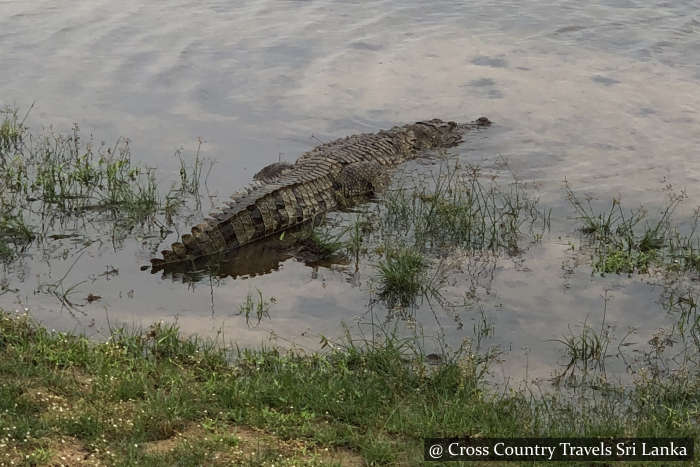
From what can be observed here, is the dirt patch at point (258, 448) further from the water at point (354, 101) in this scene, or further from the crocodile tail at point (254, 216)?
the crocodile tail at point (254, 216)

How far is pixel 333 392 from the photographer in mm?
5852

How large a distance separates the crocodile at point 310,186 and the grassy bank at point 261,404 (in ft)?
6.54

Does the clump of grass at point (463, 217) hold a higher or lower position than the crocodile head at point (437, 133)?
lower

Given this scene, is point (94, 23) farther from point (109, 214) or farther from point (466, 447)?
point (466, 447)

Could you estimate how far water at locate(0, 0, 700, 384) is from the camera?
25.2 feet

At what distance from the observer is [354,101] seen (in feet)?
43.8

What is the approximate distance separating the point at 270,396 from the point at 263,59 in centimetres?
954

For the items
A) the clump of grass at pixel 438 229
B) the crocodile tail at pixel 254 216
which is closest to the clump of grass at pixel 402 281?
the clump of grass at pixel 438 229

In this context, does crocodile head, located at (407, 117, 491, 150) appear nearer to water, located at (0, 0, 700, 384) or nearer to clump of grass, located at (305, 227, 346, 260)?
water, located at (0, 0, 700, 384)

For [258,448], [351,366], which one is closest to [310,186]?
[351,366]

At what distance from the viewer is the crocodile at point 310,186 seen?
28.3 feet

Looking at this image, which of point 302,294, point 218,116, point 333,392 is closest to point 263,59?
point 218,116

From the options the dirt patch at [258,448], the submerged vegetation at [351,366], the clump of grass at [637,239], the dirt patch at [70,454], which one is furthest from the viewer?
the clump of grass at [637,239]

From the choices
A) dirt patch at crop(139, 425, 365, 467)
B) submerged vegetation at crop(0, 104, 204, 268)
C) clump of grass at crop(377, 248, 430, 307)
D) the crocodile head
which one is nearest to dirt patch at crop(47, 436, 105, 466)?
dirt patch at crop(139, 425, 365, 467)
